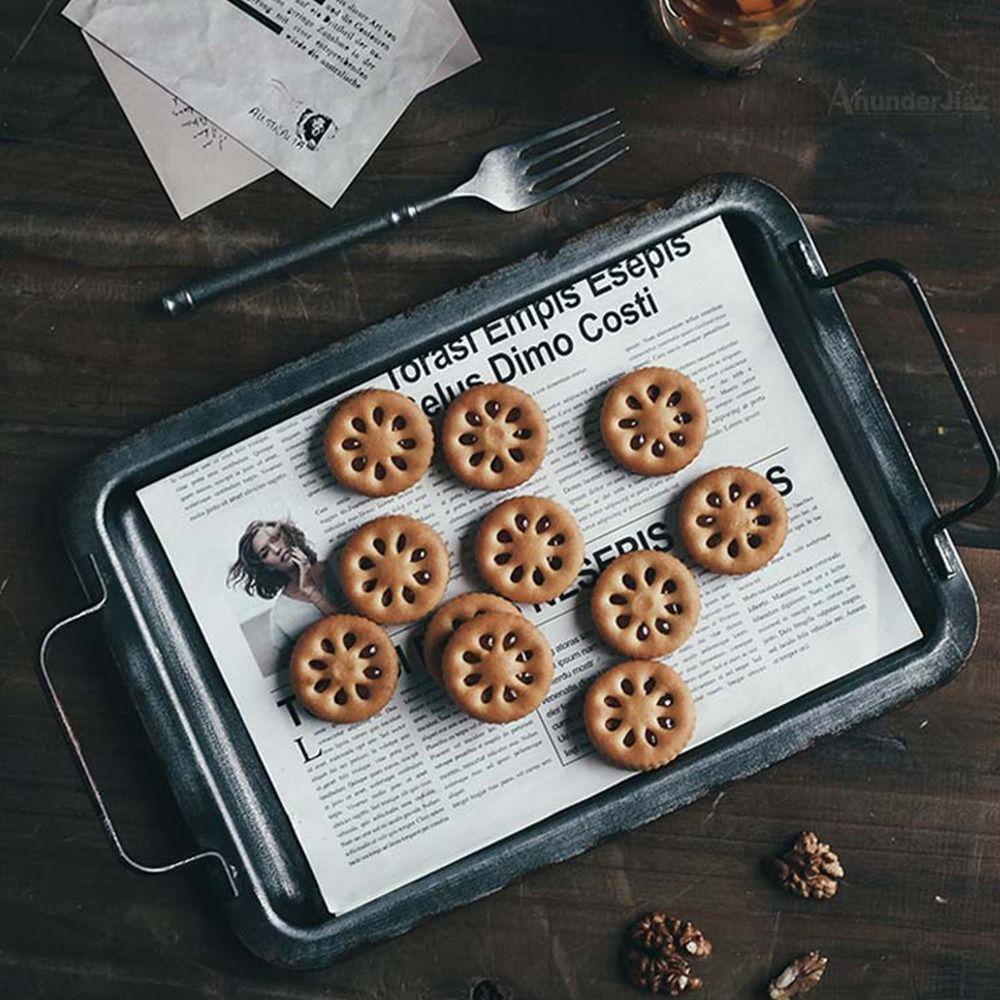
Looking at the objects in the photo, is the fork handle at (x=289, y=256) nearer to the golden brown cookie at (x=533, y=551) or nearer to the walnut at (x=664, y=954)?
the golden brown cookie at (x=533, y=551)

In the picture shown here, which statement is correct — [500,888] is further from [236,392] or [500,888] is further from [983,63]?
[983,63]

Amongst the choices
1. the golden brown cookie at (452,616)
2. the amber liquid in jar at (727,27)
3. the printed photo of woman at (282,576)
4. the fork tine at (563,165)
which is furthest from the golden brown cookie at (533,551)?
the amber liquid in jar at (727,27)

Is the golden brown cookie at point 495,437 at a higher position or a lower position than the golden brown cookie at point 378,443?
lower

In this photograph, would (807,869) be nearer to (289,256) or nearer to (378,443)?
(378,443)

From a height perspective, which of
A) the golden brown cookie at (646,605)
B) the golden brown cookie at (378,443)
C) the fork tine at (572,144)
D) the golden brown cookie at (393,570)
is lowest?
the golden brown cookie at (646,605)

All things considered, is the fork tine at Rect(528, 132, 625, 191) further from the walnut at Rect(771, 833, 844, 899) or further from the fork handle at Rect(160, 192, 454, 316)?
the walnut at Rect(771, 833, 844, 899)

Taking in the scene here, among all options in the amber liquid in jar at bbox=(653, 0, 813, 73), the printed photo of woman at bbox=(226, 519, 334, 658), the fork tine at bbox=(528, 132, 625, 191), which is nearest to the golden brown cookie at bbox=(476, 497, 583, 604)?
the printed photo of woman at bbox=(226, 519, 334, 658)
